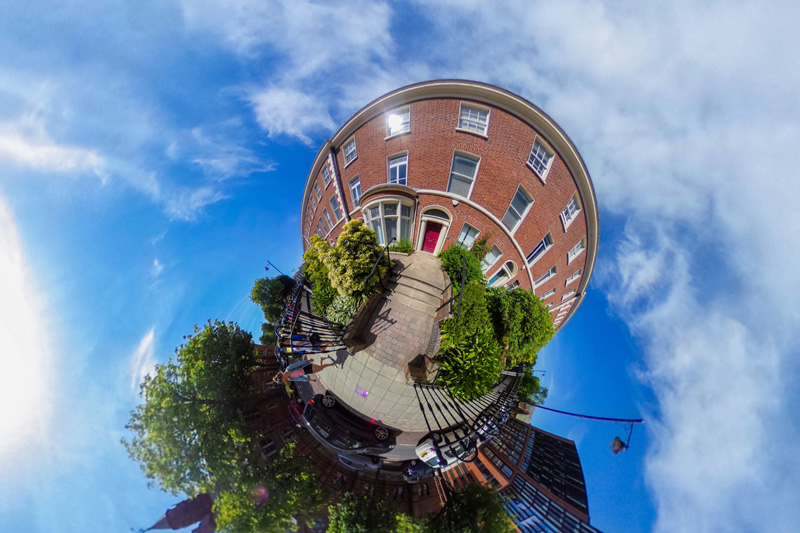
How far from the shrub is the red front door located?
2.41m

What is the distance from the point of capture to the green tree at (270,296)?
14.2 meters

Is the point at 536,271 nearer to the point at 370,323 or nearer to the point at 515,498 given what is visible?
the point at 370,323

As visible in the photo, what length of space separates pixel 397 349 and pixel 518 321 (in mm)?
4117

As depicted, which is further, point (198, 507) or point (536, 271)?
point (536, 271)

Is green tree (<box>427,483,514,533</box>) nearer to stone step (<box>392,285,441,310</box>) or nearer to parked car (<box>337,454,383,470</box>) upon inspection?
parked car (<box>337,454,383,470</box>)

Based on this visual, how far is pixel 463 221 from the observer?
28.6 ft

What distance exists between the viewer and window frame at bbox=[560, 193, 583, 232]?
9.46 metres

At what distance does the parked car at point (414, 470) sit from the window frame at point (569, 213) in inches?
451

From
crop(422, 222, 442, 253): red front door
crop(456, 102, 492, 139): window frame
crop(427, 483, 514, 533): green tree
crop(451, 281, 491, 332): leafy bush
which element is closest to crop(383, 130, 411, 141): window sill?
crop(456, 102, 492, 139): window frame

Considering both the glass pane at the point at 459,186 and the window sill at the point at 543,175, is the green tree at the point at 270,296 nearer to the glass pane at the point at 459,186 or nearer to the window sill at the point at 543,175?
the glass pane at the point at 459,186

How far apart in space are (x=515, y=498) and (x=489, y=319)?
7443 millimetres

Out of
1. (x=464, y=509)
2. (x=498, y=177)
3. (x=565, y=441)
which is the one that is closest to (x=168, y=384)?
(x=464, y=509)

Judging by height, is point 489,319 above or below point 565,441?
above

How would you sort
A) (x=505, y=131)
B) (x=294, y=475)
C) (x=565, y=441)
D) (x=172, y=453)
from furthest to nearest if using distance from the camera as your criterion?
(x=565, y=441) < (x=505, y=131) < (x=294, y=475) < (x=172, y=453)
